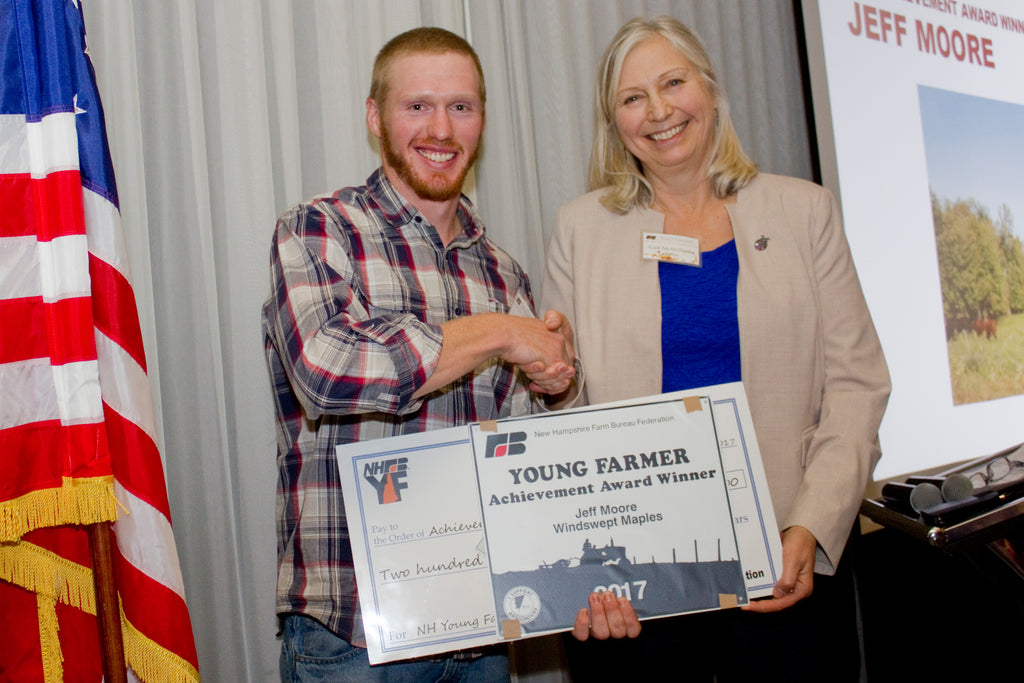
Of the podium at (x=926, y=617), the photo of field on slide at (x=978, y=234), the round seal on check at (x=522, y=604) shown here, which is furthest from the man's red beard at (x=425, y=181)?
the photo of field on slide at (x=978, y=234)

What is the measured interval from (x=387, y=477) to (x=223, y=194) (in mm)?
1146

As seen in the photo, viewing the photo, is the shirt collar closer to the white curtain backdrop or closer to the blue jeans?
the white curtain backdrop

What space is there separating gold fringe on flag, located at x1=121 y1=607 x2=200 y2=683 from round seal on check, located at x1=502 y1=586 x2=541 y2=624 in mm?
719

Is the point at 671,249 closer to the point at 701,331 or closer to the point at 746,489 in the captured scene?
the point at 701,331

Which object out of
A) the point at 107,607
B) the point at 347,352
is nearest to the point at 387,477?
the point at 347,352

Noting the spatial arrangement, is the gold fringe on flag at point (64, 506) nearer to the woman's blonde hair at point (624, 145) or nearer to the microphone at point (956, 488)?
the woman's blonde hair at point (624, 145)

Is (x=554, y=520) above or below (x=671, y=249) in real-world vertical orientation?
below

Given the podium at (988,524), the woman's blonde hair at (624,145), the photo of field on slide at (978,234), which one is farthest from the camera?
the photo of field on slide at (978,234)

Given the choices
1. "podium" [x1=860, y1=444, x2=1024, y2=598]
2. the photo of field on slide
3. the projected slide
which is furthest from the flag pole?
the photo of field on slide

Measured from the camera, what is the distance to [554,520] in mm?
1646

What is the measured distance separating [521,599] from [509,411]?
1.70ft

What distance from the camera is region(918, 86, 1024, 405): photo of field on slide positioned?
3.62m

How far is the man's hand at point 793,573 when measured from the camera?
1.69m

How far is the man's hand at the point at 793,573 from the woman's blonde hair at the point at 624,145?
0.89 meters
